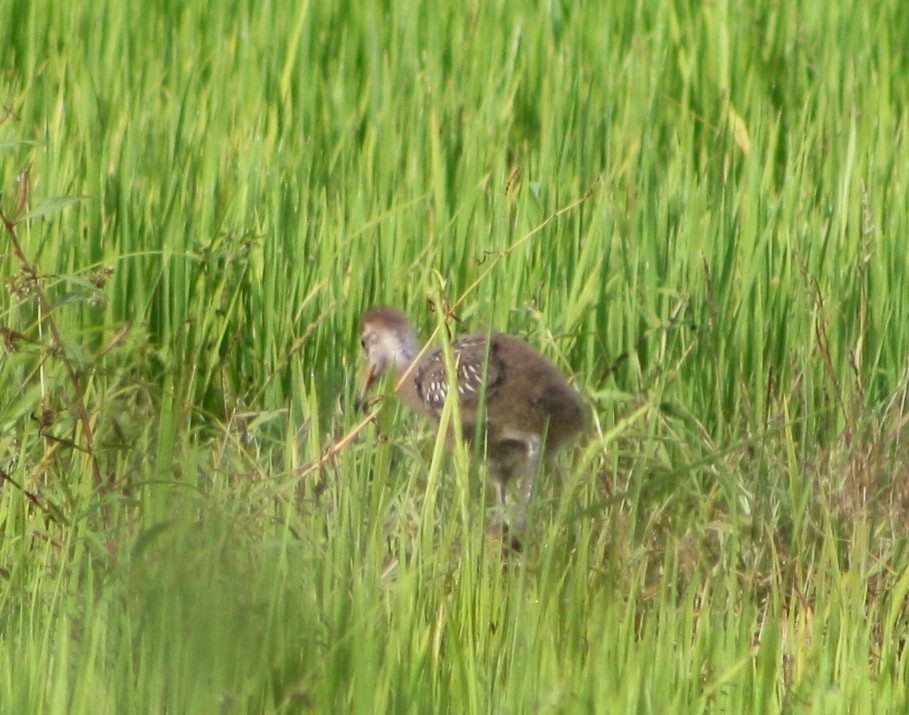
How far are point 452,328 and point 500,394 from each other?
0.49 m

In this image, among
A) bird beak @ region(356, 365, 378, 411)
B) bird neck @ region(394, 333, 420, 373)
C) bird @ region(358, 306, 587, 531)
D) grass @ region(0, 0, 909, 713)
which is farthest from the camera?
bird beak @ region(356, 365, 378, 411)

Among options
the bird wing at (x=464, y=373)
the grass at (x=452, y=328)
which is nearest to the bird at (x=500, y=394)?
the bird wing at (x=464, y=373)

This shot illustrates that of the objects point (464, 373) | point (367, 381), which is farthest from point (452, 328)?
point (464, 373)

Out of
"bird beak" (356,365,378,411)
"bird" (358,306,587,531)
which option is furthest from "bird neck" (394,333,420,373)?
"bird beak" (356,365,378,411)

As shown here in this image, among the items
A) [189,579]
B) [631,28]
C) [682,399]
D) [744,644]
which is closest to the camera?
[189,579]

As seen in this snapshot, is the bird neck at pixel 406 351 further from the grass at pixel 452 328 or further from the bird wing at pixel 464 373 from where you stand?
the grass at pixel 452 328

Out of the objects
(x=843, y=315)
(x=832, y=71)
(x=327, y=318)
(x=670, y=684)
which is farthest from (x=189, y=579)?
(x=832, y=71)

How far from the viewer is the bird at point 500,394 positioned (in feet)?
11.8

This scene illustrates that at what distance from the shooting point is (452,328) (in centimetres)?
411

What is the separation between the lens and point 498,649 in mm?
2814

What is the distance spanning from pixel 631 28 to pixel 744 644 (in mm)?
3937

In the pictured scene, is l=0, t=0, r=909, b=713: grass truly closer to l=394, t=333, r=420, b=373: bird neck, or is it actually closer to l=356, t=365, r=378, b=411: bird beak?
l=356, t=365, r=378, b=411: bird beak

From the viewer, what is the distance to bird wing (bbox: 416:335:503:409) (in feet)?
12.0

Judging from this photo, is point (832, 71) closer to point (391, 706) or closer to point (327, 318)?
point (327, 318)
